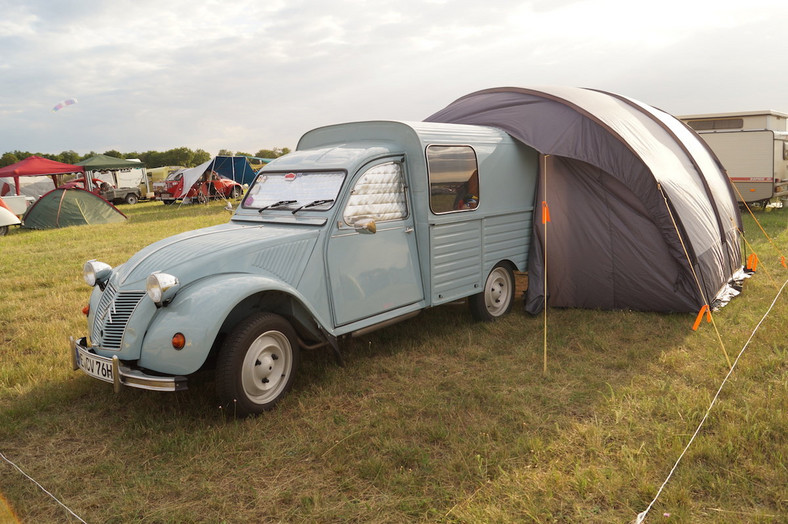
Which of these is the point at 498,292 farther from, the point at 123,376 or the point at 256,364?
the point at 123,376

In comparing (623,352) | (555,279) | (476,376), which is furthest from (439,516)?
(555,279)

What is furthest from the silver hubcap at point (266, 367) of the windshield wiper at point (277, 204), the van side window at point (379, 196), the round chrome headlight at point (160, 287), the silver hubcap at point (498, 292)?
the silver hubcap at point (498, 292)

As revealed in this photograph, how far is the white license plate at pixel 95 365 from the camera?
4.22 meters

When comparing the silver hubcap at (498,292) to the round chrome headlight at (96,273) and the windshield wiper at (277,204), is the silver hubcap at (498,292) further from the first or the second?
the round chrome headlight at (96,273)

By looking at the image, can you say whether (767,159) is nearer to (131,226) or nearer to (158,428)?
(158,428)

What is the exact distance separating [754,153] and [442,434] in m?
13.6

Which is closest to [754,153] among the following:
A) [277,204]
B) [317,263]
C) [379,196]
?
[379,196]

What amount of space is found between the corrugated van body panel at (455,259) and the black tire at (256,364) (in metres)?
1.72

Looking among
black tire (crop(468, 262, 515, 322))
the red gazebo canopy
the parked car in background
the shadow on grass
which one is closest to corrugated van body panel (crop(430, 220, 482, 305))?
black tire (crop(468, 262, 515, 322))

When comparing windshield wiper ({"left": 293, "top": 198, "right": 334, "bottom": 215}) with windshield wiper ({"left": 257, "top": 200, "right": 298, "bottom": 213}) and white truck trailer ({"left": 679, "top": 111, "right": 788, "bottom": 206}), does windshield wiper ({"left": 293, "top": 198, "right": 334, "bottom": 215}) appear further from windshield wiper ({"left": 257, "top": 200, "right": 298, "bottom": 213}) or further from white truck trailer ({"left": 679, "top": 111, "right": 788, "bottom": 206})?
white truck trailer ({"left": 679, "top": 111, "right": 788, "bottom": 206})

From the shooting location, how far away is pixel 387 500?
3.44 meters

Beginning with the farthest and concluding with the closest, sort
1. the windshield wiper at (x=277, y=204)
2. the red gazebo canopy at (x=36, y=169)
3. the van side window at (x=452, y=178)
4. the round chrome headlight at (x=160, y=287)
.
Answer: the red gazebo canopy at (x=36, y=169) → the van side window at (x=452, y=178) → the windshield wiper at (x=277, y=204) → the round chrome headlight at (x=160, y=287)

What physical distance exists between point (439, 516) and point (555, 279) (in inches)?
172

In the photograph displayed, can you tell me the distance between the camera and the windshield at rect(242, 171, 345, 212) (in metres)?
5.21
